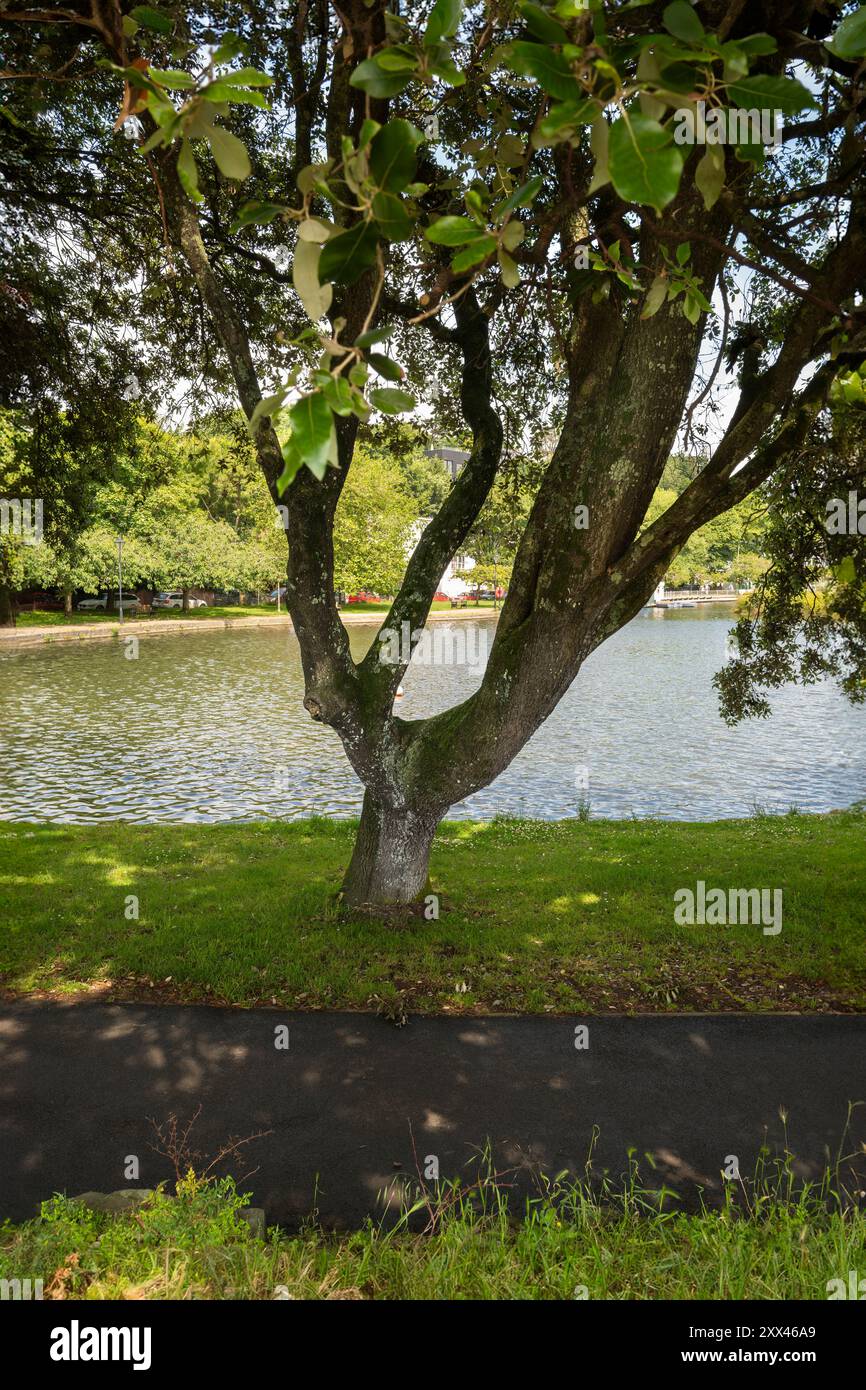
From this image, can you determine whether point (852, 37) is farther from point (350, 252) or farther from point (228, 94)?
point (228, 94)

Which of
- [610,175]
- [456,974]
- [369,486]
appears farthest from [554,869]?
[369,486]

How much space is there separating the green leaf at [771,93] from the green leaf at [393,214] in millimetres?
726

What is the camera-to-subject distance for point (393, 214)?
1.83 metres

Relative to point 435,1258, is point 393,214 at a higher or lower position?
higher

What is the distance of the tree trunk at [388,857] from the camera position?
8484mm

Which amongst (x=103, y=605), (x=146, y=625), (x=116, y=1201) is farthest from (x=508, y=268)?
(x=103, y=605)

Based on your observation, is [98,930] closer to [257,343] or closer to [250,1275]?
[250,1275]

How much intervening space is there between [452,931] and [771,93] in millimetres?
7619

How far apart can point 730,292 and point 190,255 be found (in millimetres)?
5307

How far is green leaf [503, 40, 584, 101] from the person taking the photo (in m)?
1.77

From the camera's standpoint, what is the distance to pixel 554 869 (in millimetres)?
10922

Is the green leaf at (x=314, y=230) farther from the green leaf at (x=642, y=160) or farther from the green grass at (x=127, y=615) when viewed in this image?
the green grass at (x=127, y=615)

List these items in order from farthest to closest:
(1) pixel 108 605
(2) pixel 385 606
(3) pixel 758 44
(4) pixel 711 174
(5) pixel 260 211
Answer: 1. (2) pixel 385 606
2. (1) pixel 108 605
3. (4) pixel 711 174
4. (5) pixel 260 211
5. (3) pixel 758 44

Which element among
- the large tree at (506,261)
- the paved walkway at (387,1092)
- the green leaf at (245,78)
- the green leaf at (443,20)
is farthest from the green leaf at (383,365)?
the paved walkway at (387,1092)
